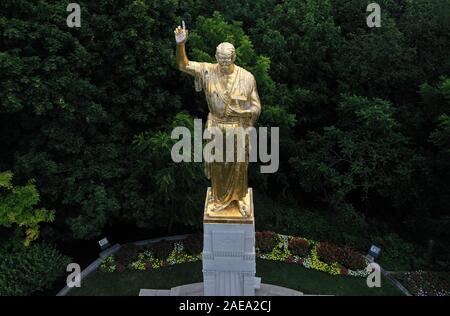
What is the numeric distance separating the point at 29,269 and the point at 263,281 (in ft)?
24.0

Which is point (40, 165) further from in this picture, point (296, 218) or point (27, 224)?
point (296, 218)

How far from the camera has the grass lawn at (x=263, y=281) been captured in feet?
46.8

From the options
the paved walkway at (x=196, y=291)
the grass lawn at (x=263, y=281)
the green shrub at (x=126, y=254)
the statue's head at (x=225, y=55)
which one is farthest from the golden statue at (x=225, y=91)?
the green shrub at (x=126, y=254)

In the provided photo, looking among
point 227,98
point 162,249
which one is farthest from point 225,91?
point 162,249

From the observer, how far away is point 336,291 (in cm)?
1420

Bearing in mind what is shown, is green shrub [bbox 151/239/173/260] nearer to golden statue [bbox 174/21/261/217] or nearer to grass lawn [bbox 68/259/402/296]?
grass lawn [bbox 68/259/402/296]

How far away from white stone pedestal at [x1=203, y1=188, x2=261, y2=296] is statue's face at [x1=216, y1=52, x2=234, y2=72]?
350cm

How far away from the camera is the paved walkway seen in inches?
532

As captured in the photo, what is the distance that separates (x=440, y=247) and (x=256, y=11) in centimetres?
1237

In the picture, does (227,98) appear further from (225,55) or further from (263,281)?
(263,281)

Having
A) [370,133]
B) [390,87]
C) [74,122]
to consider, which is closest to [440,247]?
[370,133]

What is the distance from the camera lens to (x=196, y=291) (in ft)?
44.8

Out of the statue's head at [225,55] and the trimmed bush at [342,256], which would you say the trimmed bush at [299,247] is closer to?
the trimmed bush at [342,256]

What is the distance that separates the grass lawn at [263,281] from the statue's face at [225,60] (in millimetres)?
7734
